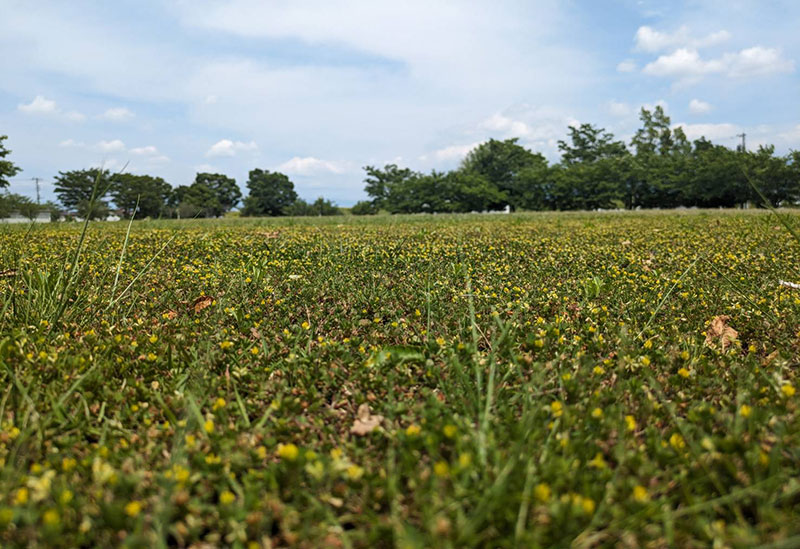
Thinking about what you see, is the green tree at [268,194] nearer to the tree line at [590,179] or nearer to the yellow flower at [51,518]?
the tree line at [590,179]

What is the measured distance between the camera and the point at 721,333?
3.09 m

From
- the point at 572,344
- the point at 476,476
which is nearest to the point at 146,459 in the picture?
the point at 476,476

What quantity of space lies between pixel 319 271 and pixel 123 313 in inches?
66.6

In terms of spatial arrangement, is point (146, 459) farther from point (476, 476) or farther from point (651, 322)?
point (651, 322)

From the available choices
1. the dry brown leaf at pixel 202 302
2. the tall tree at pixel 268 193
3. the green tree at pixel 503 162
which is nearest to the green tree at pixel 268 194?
the tall tree at pixel 268 193

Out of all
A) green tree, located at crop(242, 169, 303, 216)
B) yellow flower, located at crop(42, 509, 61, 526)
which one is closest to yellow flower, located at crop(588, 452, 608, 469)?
yellow flower, located at crop(42, 509, 61, 526)

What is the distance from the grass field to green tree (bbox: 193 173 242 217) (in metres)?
112

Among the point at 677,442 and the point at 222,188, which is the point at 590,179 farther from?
the point at 222,188

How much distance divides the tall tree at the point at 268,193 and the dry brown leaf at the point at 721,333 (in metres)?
107

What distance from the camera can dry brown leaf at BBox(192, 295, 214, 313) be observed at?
358 centimetres

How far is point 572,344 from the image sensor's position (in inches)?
106

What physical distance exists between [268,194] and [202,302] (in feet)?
363

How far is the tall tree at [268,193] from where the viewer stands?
107062 mm

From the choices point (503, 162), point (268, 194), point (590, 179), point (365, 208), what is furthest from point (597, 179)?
point (268, 194)
